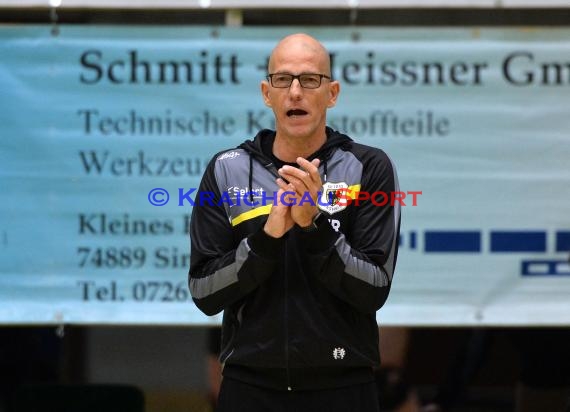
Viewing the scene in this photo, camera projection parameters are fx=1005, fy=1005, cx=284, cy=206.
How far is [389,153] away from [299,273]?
234cm

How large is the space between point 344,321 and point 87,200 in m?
2.61

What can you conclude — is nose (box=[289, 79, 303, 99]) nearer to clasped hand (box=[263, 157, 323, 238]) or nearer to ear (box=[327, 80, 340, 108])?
ear (box=[327, 80, 340, 108])

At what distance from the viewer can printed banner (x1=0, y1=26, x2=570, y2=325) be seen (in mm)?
5402

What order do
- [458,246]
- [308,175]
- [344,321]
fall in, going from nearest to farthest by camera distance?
[308,175], [344,321], [458,246]

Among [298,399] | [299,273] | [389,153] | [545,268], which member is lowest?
[298,399]

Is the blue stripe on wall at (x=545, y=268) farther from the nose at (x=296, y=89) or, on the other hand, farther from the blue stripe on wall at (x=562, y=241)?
the nose at (x=296, y=89)

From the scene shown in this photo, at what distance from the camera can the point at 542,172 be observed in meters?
5.41

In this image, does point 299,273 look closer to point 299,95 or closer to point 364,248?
point 364,248

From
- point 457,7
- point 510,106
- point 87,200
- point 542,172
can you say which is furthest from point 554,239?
point 87,200

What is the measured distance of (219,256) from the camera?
3.23 metres

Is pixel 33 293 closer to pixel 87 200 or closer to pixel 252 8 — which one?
pixel 87 200

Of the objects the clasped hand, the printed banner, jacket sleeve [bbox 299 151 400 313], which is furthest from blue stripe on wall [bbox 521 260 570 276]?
the clasped hand

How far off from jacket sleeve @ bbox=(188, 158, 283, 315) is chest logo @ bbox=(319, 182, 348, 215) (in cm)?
25

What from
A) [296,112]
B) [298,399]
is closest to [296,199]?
[296,112]
